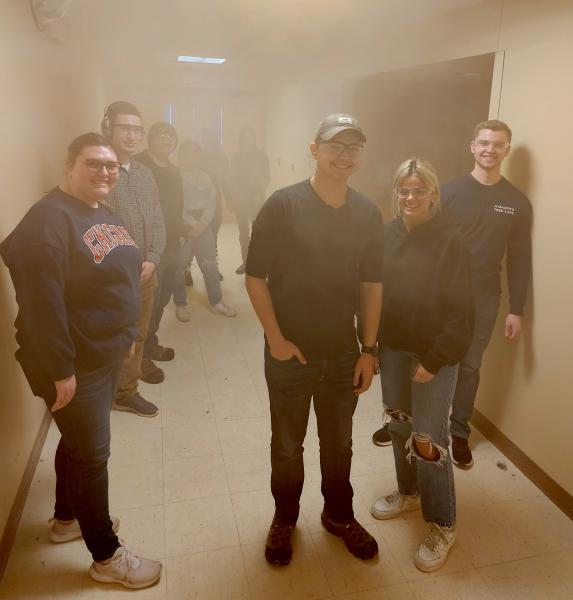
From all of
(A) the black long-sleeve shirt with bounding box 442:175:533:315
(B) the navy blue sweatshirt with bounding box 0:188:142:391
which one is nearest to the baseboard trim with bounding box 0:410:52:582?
(B) the navy blue sweatshirt with bounding box 0:188:142:391

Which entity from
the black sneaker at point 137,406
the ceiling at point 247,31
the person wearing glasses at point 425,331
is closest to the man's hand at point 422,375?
the person wearing glasses at point 425,331

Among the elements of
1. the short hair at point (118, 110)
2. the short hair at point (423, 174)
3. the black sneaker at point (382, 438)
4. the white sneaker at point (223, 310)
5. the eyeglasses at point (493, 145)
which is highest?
the short hair at point (118, 110)

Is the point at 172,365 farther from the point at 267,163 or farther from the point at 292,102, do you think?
the point at 292,102

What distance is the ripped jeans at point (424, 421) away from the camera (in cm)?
141

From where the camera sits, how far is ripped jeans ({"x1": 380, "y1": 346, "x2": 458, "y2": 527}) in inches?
55.7

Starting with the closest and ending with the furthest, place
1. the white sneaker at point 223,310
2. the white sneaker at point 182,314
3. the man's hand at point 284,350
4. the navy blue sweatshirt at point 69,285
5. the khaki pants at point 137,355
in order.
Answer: the navy blue sweatshirt at point 69,285 → the man's hand at point 284,350 → the khaki pants at point 137,355 → the white sneaker at point 182,314 → the white sneaker at point 223,310

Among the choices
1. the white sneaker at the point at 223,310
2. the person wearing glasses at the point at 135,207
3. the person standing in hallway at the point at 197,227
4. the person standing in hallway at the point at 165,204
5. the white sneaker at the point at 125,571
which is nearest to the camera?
the white sneaker at the point at 125,571

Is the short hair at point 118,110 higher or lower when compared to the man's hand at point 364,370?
higher

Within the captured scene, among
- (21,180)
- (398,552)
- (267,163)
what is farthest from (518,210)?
(267,163)

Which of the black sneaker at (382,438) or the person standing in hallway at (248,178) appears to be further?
the person standing in hallway at (248,178)

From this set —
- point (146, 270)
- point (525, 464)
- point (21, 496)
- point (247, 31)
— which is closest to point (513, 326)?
point (525, 464)

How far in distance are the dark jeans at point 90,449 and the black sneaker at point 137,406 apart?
88 centimetres

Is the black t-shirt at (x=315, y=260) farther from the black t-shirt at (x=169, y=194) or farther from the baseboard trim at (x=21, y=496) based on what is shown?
the black t-shirt at (x=169, y=194)

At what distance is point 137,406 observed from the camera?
7.60 feet
